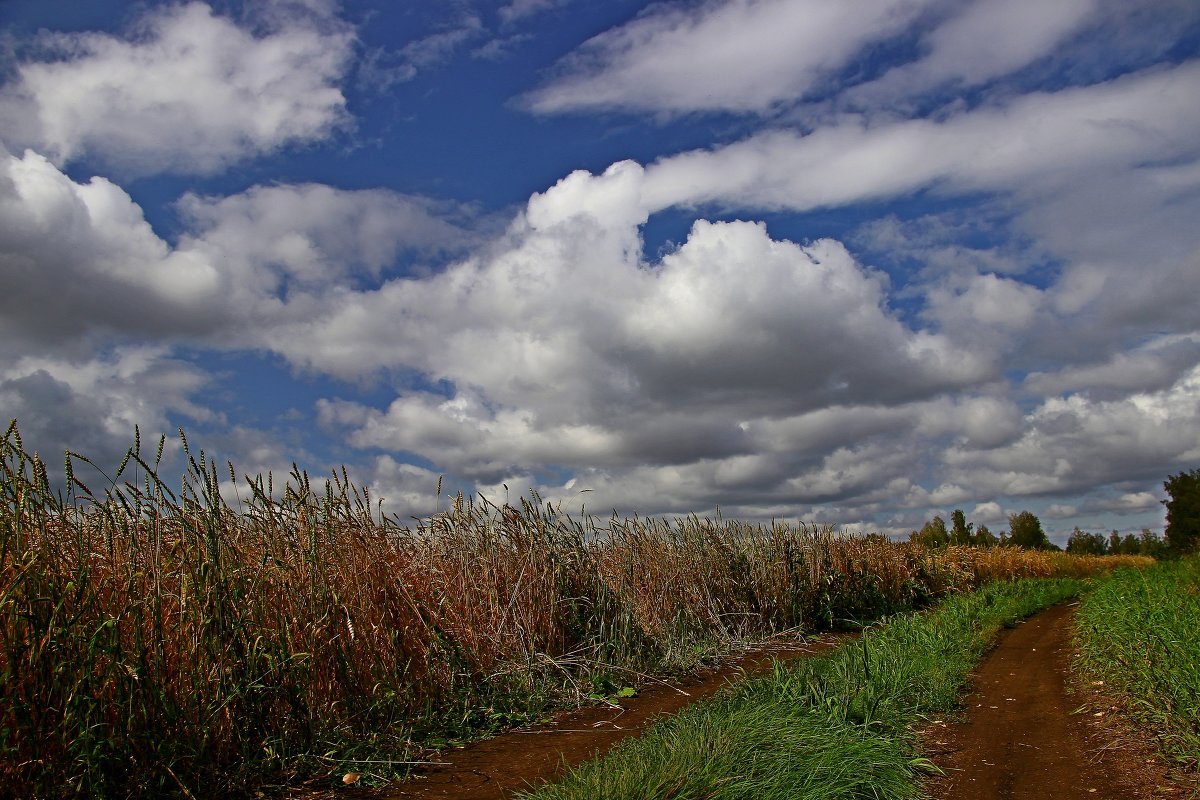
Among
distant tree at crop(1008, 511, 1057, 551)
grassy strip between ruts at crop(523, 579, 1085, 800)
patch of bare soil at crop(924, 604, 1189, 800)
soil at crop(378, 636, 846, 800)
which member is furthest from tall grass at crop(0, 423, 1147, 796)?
distant tree at crop(1008, 511, 1057, 551)

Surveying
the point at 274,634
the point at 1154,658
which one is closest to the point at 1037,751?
the point at 1154,658

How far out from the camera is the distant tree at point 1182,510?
35594mm

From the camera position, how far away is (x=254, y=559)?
5570mm

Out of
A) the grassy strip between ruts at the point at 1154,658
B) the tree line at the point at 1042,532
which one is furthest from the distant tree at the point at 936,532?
the grassy strip between ruts at the point at 1154,658

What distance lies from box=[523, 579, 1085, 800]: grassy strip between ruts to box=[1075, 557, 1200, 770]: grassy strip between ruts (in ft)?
4.54

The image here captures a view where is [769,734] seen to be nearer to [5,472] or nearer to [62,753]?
[62,753]

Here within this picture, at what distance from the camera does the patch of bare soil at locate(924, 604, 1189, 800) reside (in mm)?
4887

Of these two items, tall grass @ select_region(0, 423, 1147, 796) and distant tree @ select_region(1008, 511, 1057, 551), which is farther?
distant tree @ select_region(1008, 511, 1057, 551)

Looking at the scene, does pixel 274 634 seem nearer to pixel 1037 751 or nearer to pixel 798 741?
pixel 798 741

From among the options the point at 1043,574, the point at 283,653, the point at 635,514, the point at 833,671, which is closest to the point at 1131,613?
the point at 833,671

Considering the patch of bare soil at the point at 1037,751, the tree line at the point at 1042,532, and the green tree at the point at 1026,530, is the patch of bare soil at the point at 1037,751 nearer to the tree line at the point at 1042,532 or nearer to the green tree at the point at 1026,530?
the tree line at the point at 1042,532

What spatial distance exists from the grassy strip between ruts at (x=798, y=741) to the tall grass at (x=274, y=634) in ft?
5.34

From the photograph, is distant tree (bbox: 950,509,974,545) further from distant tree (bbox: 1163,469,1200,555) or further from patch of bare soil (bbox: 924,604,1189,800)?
patch of bare soil (bbox: 924,604,1189,800)

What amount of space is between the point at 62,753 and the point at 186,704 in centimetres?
60
